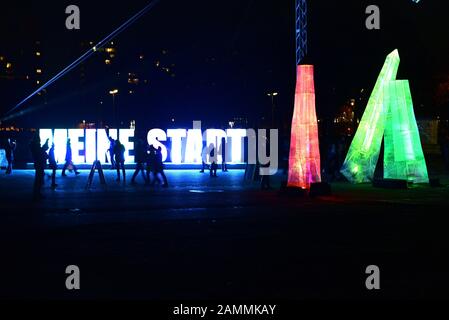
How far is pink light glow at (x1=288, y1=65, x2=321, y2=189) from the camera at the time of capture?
25172 mm

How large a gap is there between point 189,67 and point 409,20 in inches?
870

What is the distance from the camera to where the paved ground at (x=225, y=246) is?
30.9 ft

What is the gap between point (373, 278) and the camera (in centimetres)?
980

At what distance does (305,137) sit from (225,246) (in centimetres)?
1284

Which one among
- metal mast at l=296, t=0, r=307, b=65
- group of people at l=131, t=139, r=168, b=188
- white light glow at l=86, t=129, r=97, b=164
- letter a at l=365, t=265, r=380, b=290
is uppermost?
metal mast at l=296, t=0, r=307, b=65

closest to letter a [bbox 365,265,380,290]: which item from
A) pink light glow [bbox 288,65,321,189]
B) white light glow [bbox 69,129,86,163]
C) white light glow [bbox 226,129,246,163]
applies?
pink light glow [bbox 288,65,321,189]

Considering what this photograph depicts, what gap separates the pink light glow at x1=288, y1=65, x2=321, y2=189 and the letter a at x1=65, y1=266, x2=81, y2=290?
15.3m

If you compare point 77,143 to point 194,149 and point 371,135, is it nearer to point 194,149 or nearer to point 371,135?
point 194,149

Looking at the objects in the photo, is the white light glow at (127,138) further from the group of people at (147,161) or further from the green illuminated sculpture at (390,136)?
the green illuminated sculpture at (390,136)

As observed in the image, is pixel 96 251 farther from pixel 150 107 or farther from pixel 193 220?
pixel 150 107

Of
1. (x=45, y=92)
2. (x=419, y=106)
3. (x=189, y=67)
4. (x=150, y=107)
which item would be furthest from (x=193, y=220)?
(x=45, y=92)

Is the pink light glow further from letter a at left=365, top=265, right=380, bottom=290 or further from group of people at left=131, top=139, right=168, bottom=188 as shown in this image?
letter a at left=365, top=265, right=380, bottom=290

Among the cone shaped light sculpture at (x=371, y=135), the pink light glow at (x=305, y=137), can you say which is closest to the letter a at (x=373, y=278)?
the pink light glow at (x=305, y=137)

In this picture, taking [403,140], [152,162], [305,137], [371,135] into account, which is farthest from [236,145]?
[305,137]
